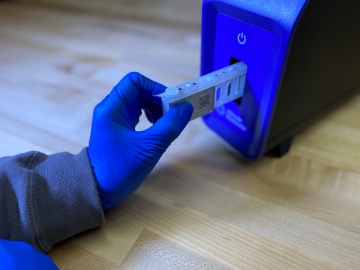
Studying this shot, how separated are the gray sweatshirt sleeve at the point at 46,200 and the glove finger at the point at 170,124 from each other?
0.11 m

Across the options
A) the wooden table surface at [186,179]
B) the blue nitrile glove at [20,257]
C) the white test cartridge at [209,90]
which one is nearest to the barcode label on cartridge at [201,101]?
the white test cartridge at [209,90]

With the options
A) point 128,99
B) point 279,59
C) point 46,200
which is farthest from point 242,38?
point 46,200

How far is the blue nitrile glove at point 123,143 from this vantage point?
0.44 metres

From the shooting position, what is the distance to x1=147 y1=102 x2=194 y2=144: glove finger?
434mm

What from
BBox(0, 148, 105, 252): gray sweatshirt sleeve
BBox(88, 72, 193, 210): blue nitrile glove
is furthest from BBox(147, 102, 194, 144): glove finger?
BBox(0, 148, 105, 252): gray sweatshirt sleeve

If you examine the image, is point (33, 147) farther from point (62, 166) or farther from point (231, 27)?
point (231, 27)

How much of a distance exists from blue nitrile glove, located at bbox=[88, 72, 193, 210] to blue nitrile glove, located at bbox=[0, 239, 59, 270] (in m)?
0.11

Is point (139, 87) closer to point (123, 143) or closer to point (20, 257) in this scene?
point (123, 143)

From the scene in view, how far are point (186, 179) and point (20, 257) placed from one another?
274mm

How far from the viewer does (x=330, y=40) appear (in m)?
0.47

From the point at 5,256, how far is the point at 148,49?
0.65m

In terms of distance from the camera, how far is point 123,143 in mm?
439

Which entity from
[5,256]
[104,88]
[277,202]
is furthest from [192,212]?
[104,88]

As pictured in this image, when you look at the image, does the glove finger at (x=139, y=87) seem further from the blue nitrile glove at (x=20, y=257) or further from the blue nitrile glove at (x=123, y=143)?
the blue nitrile glove at (x=20, y=257)
